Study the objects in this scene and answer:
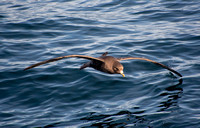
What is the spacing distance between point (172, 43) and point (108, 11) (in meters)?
4.92

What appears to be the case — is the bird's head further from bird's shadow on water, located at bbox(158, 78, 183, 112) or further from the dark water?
bird's shadow on water, located at bbox(158, 78, 183, 112)

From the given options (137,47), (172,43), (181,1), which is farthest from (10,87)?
(181,1)

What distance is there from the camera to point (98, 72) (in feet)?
30.5

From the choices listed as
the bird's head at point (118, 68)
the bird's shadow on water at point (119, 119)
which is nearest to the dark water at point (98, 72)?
the bird's shadow on water at point (119, 119)

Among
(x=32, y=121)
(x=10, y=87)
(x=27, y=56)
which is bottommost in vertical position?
(x=32, y=121)

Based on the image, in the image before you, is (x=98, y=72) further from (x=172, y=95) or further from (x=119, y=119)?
(x=119, y=119)

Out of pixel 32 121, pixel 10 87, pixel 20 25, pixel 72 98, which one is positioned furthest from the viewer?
pixel 20 25

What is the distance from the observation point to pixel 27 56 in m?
10.3

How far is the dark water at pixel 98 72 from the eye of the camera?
702 cm

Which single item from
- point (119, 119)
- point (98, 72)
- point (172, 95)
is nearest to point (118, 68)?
point (119, 119)

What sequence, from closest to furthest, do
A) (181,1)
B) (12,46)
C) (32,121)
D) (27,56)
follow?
(32,121)
(27,56)
(12,46)
(181,1)

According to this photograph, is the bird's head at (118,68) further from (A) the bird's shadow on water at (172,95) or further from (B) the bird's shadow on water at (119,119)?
(A) the bird's shadow on water at (172,95)

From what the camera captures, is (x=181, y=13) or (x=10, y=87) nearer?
(x=10, y=87)

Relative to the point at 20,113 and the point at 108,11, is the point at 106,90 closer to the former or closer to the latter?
the point at 20,113
